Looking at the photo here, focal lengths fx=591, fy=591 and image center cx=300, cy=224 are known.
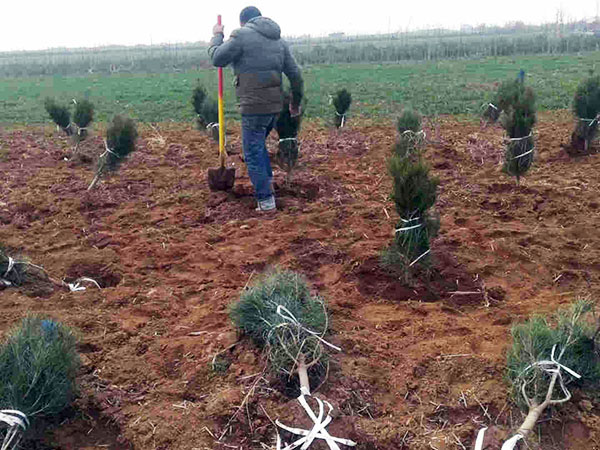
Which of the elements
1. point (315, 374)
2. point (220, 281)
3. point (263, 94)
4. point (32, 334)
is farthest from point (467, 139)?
point (32, 334)

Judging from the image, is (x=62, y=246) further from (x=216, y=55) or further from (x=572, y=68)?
(x=572, y=68)

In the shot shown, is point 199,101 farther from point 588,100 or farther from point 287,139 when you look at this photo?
point 588,100

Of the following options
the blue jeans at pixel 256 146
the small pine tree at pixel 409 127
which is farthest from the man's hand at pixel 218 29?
the small pine tree at pixel 409 127

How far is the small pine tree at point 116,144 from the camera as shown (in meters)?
7.43

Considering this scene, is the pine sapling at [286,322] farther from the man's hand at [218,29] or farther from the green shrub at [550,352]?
the man's hand at [218,29]

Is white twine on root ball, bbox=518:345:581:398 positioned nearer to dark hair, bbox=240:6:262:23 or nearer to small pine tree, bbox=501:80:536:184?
small pine tree, bbox=501:80:536:184

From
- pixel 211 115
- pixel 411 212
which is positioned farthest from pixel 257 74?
pixel 211 115

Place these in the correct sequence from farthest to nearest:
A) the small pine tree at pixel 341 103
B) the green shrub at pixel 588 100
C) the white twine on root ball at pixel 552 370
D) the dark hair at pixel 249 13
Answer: the small pine tree at pixel 341 103 → the green shrub at pixel 588 100 → the dark hair at pixel 249 13 → the white twine on root ball at pixel 552 370

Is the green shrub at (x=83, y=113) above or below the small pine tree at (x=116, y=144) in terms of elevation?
above

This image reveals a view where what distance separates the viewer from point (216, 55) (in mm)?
6102

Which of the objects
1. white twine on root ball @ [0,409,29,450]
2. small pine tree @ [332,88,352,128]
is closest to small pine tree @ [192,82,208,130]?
small pine tree @ [332,88,352,128]

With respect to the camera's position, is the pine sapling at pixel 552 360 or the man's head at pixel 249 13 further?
the man's head at pixel 249 13

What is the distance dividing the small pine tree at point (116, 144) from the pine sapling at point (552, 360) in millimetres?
5673

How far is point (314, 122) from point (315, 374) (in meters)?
9.84
